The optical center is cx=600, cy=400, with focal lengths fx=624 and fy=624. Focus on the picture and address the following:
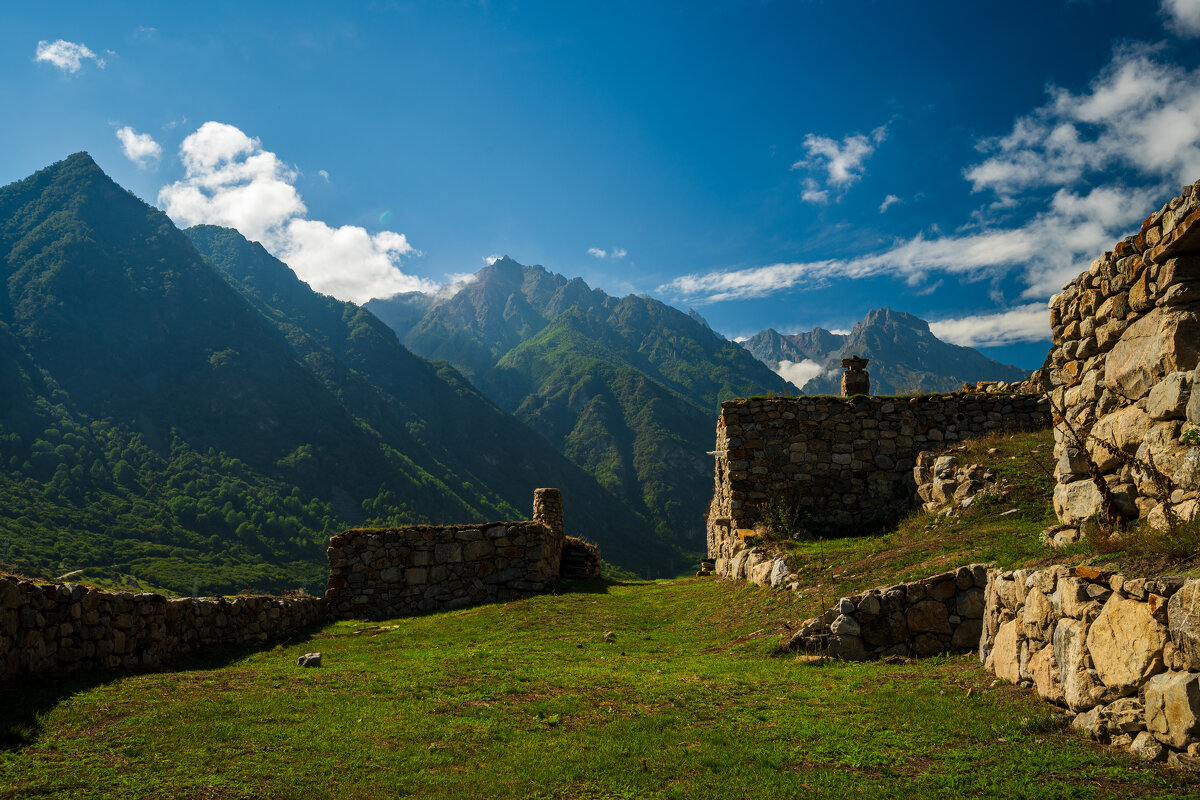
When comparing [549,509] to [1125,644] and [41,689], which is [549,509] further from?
[1125,644]

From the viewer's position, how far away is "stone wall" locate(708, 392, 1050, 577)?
16203 millimetres

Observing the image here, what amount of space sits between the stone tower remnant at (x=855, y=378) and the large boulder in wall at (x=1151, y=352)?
10.8 m

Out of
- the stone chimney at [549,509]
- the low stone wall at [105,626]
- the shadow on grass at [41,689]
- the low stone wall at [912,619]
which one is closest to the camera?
the shadow on grass at [41,689]

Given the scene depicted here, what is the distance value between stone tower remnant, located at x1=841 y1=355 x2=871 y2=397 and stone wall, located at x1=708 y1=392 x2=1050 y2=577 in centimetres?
130

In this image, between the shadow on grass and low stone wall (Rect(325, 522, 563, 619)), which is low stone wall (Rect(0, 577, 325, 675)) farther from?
low stone wall (Rect(325, 522, 563, 619))

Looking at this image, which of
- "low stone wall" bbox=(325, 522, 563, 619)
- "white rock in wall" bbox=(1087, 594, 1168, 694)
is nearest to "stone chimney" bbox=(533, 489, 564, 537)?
"low stone wall" bbox=(325, 522, 563, 619)

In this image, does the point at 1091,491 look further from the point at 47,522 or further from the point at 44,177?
the point at 44,177

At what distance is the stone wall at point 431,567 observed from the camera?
50.0 feet

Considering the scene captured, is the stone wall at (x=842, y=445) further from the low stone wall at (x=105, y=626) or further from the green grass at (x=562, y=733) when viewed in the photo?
the low stone wall at (x=105, y=626)

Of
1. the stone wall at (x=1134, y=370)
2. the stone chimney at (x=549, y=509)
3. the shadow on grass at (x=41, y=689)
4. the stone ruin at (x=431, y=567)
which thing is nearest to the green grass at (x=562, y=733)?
the shadow on grass at (x=41, y=689)

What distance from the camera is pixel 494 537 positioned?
52.3 feet

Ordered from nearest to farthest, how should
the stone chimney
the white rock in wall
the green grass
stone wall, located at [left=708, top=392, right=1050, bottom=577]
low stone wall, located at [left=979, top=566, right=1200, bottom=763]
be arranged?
low stone wall, located at [left=979, top=566, right=1200, bottom=763]
the white rock in wall
the green grass
stone wall, located at [left=708, top=392, right=1050, bottom=577]
the stone chimney

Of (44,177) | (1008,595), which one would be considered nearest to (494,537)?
(1008,595)

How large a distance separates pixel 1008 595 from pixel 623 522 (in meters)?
128
